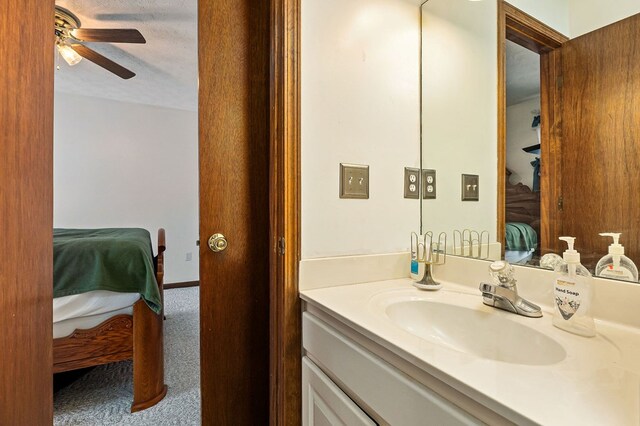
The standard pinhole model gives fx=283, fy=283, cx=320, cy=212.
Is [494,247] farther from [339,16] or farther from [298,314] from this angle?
[339,16]

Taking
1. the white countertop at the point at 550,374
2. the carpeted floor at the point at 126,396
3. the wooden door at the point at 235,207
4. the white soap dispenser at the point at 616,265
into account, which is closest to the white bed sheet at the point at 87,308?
the carpeted floor at the point at 126,396

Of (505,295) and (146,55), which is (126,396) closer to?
(505,295)

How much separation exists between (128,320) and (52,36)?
1441 millimetres

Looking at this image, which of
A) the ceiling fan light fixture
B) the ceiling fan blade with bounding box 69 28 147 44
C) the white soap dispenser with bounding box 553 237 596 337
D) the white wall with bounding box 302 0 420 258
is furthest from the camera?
the ceiling fan light fixture

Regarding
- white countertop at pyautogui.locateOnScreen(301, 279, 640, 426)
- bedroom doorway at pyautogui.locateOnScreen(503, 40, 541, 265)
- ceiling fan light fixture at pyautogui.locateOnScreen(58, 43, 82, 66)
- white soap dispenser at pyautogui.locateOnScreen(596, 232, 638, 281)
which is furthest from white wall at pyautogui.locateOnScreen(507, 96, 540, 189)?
ceiling fan light fixture at pyautogui.locateOnScreen(58, 43, 82, 66)

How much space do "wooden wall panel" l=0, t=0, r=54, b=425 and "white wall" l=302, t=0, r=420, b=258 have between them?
2.09 ft

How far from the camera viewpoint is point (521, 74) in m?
0.93

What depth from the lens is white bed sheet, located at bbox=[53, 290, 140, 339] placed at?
147 cm

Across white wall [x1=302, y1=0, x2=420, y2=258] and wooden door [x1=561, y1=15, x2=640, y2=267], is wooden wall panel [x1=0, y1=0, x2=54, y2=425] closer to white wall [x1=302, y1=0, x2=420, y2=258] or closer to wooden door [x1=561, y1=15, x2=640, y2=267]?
white wall [x1=302, y1=0, x2=420, y2=258]

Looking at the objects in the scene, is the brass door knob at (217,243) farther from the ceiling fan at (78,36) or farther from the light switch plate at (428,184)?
the ceiling fan at (78,36)

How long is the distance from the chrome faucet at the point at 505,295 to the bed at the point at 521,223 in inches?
5.9

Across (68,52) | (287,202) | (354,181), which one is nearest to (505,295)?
(354,181)

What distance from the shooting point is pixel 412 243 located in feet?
3.67

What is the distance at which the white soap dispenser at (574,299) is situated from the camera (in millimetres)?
593
